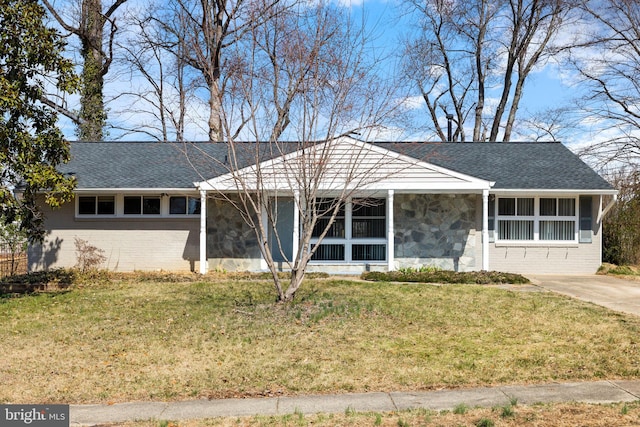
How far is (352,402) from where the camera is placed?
627 cm

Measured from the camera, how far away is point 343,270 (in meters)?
17.3

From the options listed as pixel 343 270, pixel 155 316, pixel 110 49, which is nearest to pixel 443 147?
pixel 343 270

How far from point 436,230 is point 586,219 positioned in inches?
174

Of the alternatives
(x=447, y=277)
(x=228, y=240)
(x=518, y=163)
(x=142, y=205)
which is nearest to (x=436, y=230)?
(x=447, y=277)

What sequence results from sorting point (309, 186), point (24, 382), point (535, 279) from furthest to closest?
point (535, 279), point (309, 186), point (24, 382)

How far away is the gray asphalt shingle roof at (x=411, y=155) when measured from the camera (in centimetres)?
1725

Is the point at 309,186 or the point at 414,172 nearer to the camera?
the point at 309,186

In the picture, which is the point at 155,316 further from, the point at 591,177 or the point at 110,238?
the point at 591,177

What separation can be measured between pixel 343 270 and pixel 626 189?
10.8 meters

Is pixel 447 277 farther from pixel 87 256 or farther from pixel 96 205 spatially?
pixel 96 205

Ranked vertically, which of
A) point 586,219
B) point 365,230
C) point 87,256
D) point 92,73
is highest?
point 92,73

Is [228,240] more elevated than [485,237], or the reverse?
[485,237]

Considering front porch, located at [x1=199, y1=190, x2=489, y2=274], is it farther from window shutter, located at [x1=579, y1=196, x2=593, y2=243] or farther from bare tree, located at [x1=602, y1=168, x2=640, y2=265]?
bare tree, located at [x1=602, y1=168, x2=640, y2=265]

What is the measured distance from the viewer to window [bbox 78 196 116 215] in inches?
703
